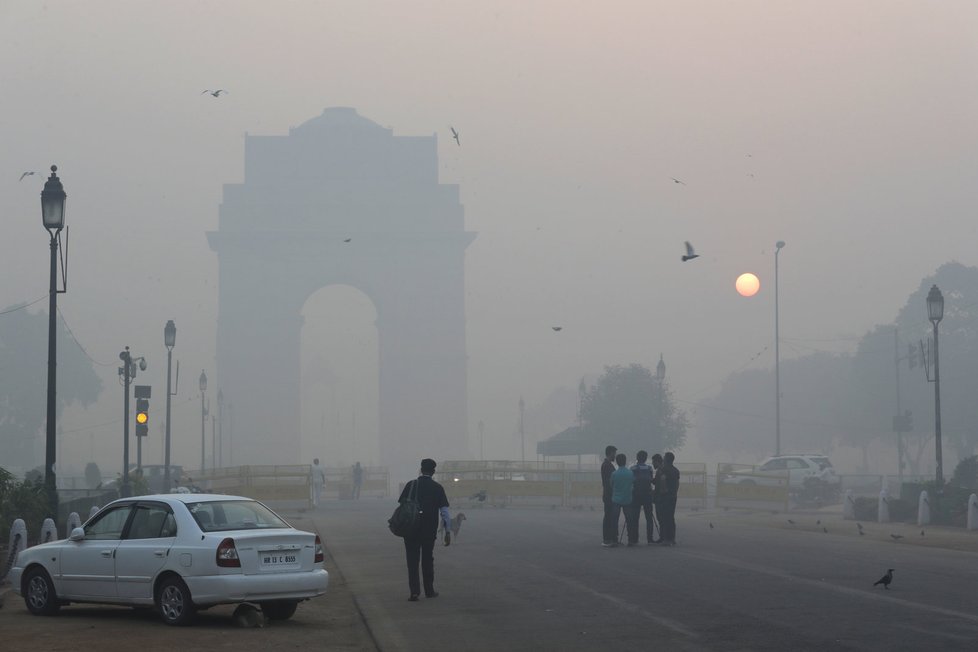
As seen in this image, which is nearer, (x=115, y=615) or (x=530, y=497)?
(x=115, y=615)

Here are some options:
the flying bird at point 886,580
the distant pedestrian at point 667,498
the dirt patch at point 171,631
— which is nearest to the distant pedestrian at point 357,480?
the distant pedestrian at point 667,498

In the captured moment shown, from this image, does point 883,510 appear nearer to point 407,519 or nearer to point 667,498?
point 667,498

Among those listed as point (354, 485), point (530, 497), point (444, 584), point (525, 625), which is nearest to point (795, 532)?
point (444, 584)

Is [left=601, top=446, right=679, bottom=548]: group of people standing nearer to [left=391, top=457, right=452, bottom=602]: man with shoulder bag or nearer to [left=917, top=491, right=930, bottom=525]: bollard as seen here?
[left=391, top=457, right=452, bottom=602]: man with shoulder bag

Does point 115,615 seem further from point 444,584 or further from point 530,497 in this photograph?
point 530,497

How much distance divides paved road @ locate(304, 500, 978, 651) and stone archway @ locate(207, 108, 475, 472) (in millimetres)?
58365

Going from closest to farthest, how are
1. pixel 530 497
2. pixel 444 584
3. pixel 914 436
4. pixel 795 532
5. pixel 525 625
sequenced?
pixel 525 625 < pixel 444 584 < pixel 795 532 < pixel 530 497 < pixel 914 436

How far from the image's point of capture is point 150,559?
11.6m

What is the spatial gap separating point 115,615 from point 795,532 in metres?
16.0

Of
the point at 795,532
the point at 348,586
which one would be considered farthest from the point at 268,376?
the point at 348,586

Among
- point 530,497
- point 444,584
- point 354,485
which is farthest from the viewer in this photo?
point 354,485

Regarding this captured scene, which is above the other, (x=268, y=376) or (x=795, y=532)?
(x=268, y=376)

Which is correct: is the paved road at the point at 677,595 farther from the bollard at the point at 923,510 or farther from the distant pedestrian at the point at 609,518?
the bollard at the point at 923,510

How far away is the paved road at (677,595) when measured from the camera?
10320mm
